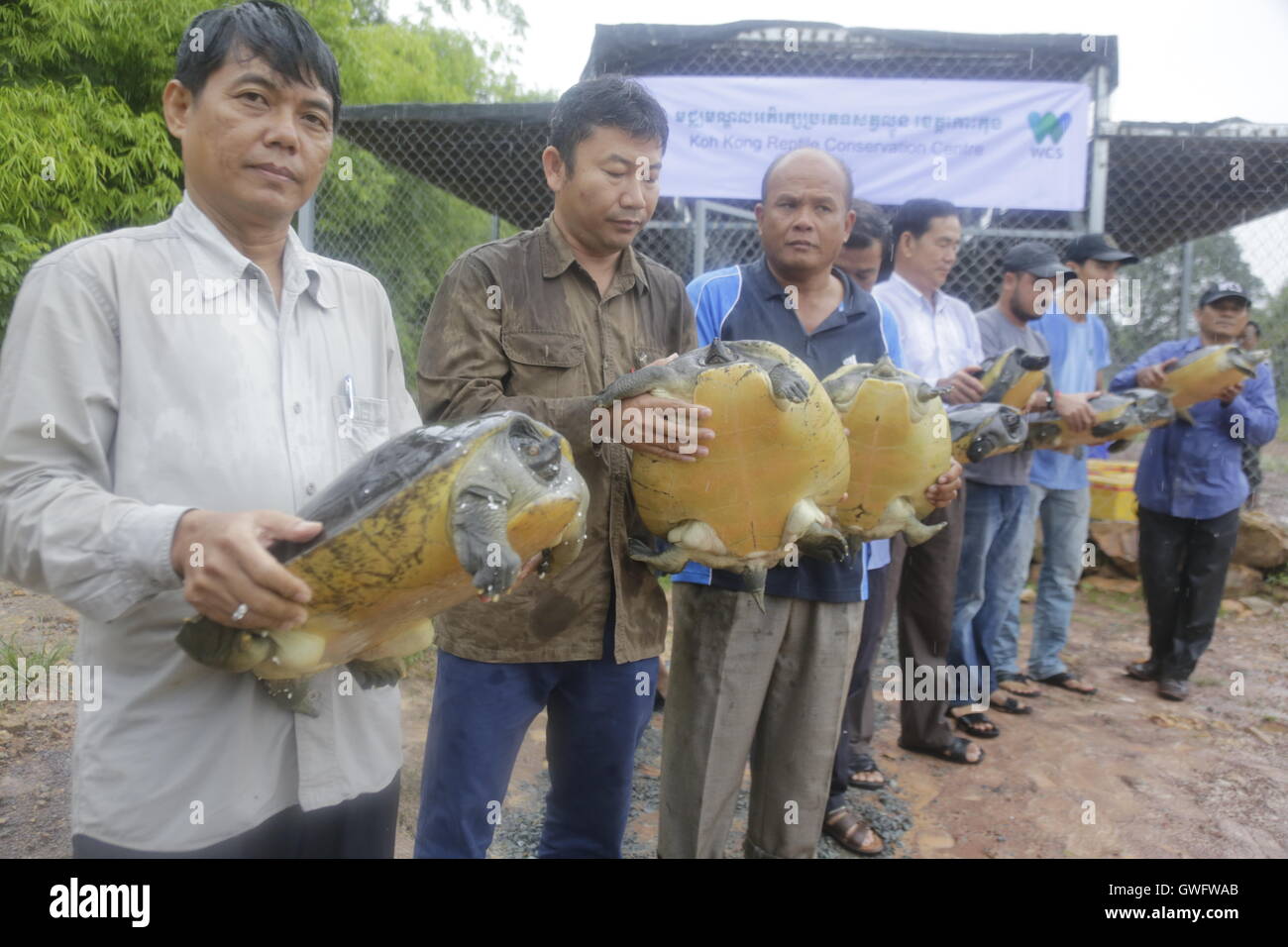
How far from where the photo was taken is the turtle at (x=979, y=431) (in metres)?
2.82

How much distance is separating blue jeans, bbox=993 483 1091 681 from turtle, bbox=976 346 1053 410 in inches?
55.6

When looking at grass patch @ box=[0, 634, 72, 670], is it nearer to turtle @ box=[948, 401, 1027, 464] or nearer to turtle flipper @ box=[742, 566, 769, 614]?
turtle flipper @ box=[742, 566, 769, 614]

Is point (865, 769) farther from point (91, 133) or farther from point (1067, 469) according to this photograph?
point (91, 133)

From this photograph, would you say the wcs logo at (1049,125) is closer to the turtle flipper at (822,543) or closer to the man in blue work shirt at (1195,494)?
the man in blue work shirt at (1195,494)

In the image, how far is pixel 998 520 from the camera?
14.2 ft

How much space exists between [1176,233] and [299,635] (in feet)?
30.8

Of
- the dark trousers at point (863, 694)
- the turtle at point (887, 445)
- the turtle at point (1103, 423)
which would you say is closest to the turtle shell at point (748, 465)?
the turtle at point (887, 445)

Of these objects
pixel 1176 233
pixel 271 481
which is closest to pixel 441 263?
pixel 1176 233

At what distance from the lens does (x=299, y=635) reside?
136cm

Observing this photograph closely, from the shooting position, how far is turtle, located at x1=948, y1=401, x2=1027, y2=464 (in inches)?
111

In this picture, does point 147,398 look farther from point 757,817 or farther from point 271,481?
point 757,817

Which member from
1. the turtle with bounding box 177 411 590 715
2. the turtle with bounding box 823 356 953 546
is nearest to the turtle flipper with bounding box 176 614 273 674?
the turtle with bounding box 177 411 590 715

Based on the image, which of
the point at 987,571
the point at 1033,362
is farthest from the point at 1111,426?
the point at 987,571

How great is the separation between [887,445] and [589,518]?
909 millimetres
